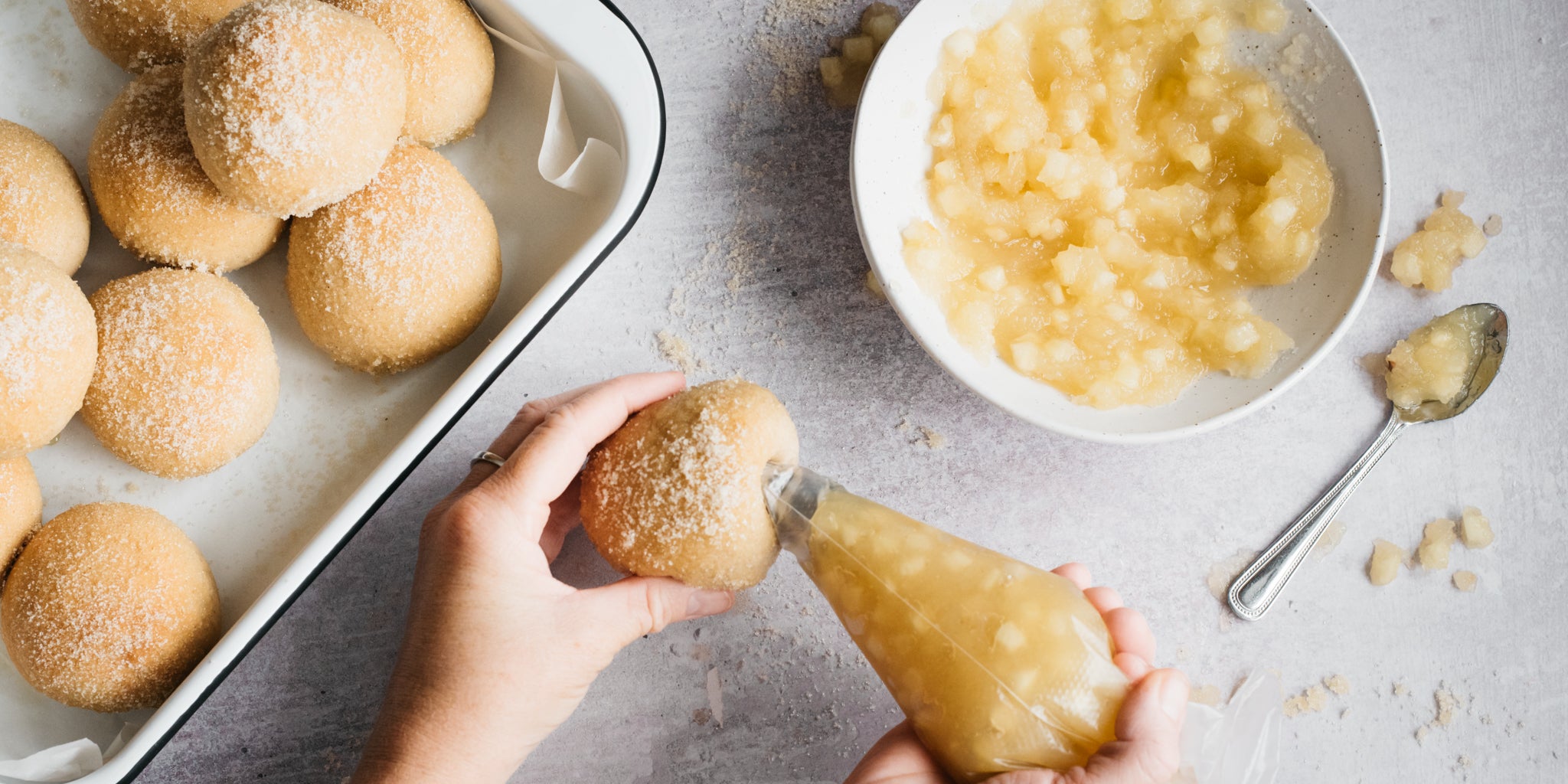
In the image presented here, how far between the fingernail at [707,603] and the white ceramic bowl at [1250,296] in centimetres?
35

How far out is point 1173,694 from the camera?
0.85 m

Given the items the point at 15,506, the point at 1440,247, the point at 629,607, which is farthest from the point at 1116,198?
the point at 15,506

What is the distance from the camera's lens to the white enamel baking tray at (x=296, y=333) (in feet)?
3.28

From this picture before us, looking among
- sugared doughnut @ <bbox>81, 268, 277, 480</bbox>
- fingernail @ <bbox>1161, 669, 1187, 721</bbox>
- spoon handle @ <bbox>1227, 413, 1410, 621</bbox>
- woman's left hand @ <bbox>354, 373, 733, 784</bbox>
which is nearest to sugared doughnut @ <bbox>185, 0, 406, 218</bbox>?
sugared doughnut @ <bbox>81, 268, 277, 480</bbox>

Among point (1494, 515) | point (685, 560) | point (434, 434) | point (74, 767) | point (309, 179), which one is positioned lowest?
point (1494, 515)

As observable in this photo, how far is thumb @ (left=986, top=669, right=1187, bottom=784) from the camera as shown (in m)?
0.80

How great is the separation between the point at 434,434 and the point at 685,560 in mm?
273

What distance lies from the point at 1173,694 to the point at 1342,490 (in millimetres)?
518

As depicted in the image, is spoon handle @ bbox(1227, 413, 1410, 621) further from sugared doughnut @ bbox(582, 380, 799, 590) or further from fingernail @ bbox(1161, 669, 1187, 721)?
sugared doughnut @ bbox(582, 380, 799, 590)

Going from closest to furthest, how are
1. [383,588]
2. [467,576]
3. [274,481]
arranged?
[467,576], [274,481], [383,588]

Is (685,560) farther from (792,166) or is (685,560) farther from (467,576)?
(792,166)

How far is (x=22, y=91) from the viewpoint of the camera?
105 cm

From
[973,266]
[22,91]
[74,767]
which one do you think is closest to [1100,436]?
[973,266]

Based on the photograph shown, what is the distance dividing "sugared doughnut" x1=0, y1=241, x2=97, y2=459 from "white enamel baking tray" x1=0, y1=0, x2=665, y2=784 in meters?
0.15
